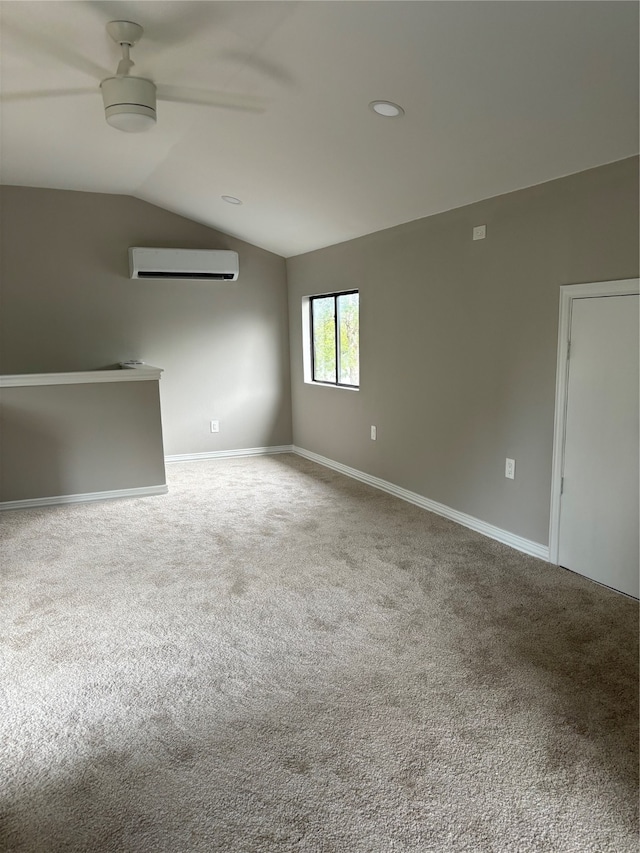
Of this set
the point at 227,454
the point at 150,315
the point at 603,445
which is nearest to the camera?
the point at 603,445

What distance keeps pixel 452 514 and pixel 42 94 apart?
3.62 meters

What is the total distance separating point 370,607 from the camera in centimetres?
286

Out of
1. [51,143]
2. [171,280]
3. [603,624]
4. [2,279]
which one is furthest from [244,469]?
[603,624]

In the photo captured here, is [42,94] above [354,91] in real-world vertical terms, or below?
above

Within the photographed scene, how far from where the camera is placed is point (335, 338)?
18.6ft

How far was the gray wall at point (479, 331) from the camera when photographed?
2.99 metres

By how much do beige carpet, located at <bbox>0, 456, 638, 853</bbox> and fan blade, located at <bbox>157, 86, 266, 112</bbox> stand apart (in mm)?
2561

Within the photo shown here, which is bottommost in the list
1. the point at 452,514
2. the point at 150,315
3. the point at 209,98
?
the point at 452,514

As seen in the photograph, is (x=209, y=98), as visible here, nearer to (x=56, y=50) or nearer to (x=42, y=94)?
(x=56, y=50)

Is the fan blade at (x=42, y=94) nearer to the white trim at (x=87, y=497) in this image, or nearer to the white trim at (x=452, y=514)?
the white trim at (x=87, y=497)

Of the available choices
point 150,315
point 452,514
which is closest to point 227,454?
point 150,315

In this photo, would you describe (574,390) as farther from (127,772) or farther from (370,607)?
(127,772)

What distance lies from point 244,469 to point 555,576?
333cm

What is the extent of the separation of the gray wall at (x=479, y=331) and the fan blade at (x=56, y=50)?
87.7 inches
